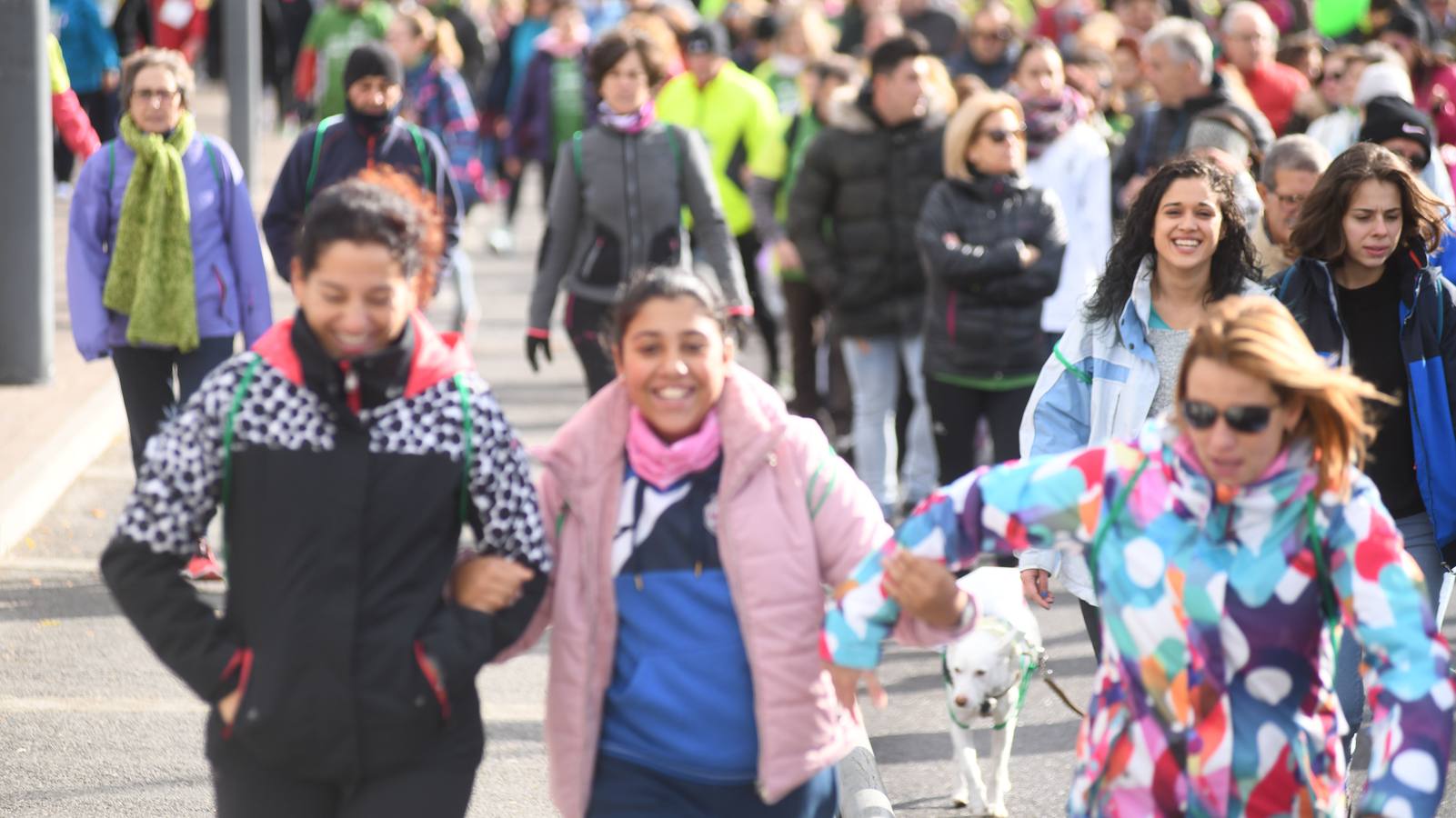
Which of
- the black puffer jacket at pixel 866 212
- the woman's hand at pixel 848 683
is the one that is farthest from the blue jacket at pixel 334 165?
the woman's hand at pixel 848 683

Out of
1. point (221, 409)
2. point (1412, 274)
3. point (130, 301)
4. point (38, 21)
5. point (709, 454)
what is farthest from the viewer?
point (38, 21)

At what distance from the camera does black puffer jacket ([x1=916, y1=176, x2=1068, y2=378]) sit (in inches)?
340

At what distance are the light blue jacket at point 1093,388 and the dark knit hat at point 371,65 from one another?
4286mm

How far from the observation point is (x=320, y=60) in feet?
56.4

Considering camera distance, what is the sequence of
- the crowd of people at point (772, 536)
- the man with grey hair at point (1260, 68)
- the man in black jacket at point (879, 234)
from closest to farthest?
the crowd of people at point (772, 536) < the man in black jacket at point (879, 234) < the man with grey hair at point (1260, 68)

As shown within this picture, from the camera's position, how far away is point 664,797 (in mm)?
4234

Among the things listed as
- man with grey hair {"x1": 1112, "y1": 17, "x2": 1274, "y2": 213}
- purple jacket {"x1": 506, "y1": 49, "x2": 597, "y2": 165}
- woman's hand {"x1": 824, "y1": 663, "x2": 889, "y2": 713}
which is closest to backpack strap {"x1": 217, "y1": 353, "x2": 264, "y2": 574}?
woman's hand {"x1": 824, "y1": 663, "x2": 889, "y2": 713}

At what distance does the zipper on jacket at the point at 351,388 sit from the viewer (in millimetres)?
3811

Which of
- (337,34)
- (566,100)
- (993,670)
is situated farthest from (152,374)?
(337,34)

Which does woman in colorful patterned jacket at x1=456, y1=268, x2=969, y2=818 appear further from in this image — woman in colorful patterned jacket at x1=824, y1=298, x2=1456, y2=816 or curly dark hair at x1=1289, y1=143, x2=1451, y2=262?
curly dark hair at x1=1289, y1=143, x2=1451, y2=262

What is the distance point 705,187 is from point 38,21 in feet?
15.0

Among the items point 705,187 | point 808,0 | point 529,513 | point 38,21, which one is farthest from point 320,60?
point 529,513

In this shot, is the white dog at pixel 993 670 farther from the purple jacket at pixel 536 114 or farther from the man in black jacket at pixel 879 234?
the purple jacket at pixel 536 114

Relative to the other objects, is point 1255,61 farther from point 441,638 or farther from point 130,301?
point 441,638
